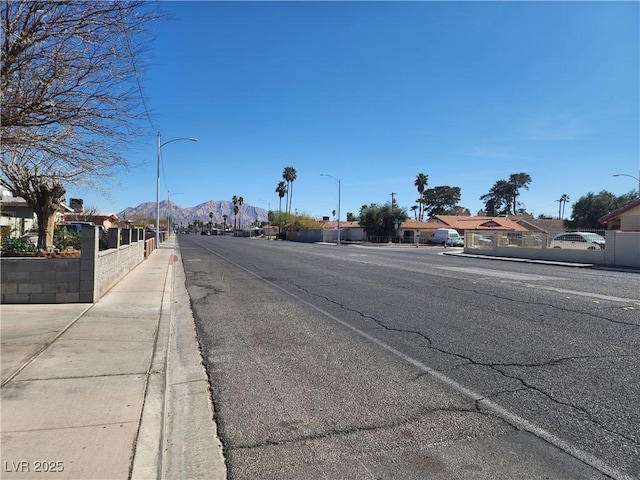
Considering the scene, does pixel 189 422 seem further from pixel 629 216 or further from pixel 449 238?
pixel 449 238

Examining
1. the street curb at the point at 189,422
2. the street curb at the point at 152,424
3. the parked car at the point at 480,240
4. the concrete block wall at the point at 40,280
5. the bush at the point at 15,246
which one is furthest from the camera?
the parked car at the point at 480,240

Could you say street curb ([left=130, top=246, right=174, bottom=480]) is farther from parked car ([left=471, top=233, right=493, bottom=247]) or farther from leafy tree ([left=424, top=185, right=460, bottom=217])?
leafy tree ([left=424, top=185, right=460, bottom=217])

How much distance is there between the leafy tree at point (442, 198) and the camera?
136500 millimetres

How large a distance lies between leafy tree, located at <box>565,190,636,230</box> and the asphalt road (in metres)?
73.3

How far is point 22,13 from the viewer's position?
534 cm

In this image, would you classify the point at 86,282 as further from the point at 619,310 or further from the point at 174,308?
the point at 619,310

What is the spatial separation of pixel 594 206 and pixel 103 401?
85.4 metres

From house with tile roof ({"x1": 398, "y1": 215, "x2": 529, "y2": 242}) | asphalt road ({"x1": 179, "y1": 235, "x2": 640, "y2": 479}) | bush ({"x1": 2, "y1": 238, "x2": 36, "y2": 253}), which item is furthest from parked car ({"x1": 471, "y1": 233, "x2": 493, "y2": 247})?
house with tile roof ({"x1": 398, "y1": 215, "x2": 529, "y2": 242})

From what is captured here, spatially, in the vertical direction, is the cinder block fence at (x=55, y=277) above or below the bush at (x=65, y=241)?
below

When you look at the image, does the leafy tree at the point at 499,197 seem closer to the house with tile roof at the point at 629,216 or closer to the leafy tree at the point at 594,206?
the leafy tree at the point at 594,206

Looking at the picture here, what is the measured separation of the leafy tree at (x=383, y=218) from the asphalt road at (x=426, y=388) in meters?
63.6

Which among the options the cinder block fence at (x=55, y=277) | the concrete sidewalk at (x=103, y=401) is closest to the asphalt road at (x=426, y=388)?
the concrete sidewalk at (x=103, y=401)

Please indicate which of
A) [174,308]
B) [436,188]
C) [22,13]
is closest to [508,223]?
[436,188]

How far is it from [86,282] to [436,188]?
135 meters
